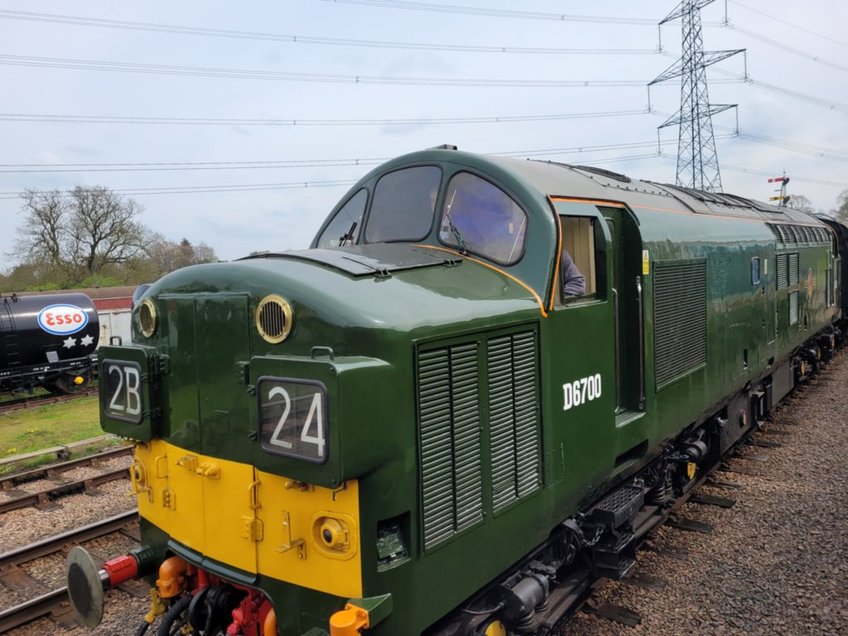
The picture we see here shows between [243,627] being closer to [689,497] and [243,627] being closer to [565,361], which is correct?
[565,361]

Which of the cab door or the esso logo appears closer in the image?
the cab door

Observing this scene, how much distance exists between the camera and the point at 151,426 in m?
3.80

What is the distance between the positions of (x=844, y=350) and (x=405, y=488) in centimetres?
1972

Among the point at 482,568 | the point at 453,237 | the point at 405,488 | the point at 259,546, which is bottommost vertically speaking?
the point at 482,568

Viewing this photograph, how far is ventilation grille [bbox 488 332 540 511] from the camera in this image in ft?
11.5

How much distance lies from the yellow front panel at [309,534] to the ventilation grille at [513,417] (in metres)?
0.96

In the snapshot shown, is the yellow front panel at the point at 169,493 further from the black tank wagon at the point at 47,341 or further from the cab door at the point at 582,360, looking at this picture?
the black tank wagon at the point at 47,341

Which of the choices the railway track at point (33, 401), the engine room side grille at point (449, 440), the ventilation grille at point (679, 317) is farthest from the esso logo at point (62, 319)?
the engine room side grille at point (449, 440)

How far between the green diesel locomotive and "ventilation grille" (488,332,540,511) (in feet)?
0.05

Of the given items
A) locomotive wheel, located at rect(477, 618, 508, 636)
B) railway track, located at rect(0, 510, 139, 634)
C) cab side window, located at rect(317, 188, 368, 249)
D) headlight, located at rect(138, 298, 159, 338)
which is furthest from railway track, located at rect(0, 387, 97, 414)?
locomotive wheel, located at rect(477, 618, 508, 636)

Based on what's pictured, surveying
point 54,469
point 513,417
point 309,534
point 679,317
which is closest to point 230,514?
point 309,534

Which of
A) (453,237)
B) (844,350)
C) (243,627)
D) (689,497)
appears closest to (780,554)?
(689,497)

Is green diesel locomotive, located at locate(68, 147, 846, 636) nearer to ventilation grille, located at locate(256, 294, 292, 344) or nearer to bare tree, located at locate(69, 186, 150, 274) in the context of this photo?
ventilation grille, located at locate(256, 294, 292, 344)

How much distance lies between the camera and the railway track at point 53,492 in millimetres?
8031
